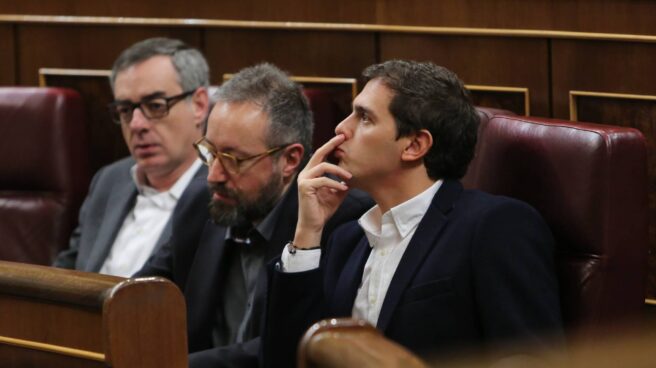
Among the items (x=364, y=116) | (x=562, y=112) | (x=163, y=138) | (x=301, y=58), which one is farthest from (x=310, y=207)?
(x=301, y=58)

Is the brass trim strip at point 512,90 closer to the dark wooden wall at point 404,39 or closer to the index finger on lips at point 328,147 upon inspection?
the dark wooden wall at point 404,39

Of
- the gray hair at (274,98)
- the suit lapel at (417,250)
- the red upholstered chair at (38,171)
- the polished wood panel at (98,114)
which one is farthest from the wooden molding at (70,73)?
the suit lapel at (417,250)

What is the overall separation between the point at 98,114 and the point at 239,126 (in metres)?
0.97

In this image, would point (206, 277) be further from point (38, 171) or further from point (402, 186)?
point (38, 171)

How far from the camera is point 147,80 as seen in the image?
2141 mm

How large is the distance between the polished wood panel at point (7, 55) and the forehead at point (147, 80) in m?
0.59

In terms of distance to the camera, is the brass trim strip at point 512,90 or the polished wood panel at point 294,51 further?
the polished wood panel at point 294,51

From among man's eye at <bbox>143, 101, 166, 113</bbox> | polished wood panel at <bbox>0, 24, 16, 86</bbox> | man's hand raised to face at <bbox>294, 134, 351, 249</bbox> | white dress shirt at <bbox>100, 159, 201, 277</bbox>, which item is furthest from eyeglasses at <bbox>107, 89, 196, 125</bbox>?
man's hand raised to face at <bbox>294, 134, 351, 249</bbox>

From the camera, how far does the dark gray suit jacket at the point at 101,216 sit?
2.11 metres

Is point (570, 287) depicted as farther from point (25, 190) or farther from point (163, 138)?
point (25, 190)

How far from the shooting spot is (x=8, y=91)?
7.54 ft

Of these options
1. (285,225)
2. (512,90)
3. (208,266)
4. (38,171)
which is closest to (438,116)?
(285,225)

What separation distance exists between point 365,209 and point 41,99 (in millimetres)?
959

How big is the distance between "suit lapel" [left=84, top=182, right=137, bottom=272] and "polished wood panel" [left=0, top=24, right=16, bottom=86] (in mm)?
641
